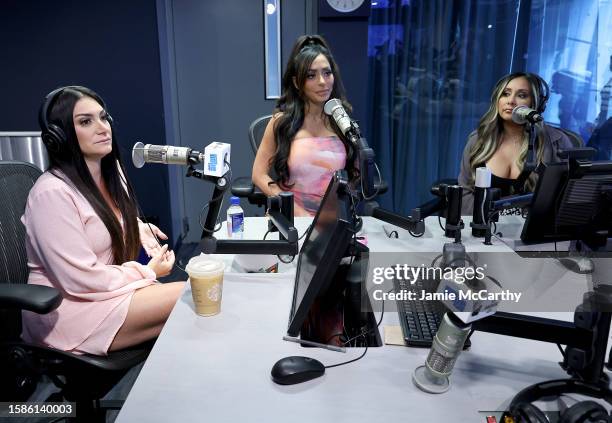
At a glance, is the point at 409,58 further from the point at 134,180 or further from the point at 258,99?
the point at 134,180

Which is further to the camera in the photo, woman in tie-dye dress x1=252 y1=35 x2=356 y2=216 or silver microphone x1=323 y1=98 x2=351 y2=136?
woman in tie-dye dress x1=252 y1=35 x2=356 y2=216

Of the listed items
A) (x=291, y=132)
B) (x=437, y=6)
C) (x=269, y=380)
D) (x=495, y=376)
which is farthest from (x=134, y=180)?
(x=495, y=376)

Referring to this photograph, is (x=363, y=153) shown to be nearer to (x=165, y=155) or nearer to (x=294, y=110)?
(x=165, y=155)

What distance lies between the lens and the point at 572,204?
4.17 feet

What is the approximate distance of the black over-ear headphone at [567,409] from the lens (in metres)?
0.81

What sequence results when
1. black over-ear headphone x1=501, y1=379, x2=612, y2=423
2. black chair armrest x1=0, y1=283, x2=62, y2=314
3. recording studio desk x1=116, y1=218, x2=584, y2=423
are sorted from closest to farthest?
black over-ear headphone x1=501, y1=379, x2=612, y2=423, recording studio desk x1=116, y1=218, x2=584, y2=423, black chair armrest x1=0, y1=283, x2=62, y2=314

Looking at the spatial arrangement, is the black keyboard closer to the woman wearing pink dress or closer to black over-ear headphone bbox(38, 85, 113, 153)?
the woman wearing pink dress

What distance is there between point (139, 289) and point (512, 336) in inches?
43.8

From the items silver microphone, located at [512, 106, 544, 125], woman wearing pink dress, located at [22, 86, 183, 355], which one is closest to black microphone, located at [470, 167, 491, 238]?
silver microphone, located at [512, 106, 544, 125]

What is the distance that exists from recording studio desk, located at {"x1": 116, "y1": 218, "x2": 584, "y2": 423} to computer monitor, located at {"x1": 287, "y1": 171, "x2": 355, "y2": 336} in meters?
0.12

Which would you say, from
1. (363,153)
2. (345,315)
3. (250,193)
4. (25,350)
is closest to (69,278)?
(25,350)

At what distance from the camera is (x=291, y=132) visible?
2305 mm

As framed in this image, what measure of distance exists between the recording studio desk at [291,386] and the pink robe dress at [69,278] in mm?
337

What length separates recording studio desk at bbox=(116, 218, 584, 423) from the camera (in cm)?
92
